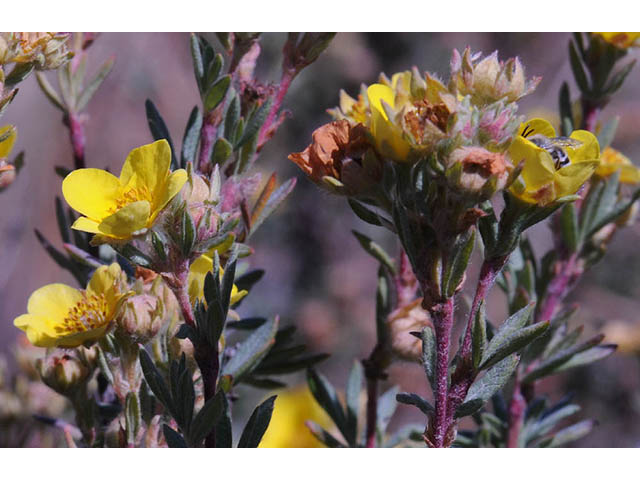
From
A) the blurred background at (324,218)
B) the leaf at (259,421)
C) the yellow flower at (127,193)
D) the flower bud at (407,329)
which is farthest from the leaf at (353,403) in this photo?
the blurred background at (324,218)

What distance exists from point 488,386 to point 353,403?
→ 28.2 inches

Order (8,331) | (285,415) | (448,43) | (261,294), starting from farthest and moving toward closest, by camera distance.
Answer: (448,43), (261,294), (8,331), (285,415)

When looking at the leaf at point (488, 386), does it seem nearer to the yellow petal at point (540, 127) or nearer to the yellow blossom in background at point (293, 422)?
the yellow petal at point (540, 127)

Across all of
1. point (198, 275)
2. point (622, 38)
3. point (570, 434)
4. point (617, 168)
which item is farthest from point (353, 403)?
point (622, 38)

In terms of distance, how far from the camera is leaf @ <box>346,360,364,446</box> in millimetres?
1745

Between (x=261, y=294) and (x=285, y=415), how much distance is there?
2.15 m

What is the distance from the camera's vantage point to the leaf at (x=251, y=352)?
1394 mm

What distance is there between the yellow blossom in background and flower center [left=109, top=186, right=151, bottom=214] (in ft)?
3.53

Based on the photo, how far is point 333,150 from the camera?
45.3 inches

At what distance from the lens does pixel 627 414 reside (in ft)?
13.4

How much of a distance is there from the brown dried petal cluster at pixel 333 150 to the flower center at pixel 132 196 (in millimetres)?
253

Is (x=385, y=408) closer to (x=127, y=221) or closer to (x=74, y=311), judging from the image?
(x=74, y=311)
